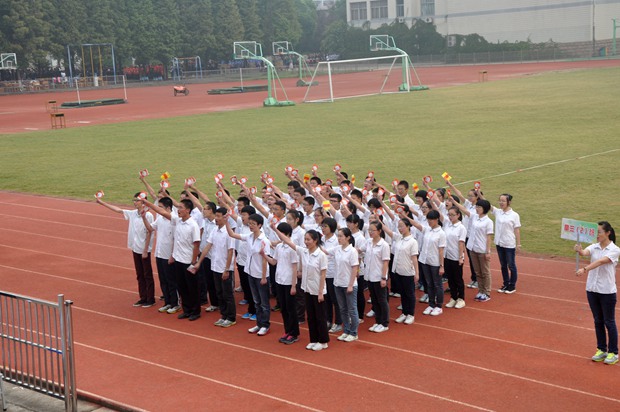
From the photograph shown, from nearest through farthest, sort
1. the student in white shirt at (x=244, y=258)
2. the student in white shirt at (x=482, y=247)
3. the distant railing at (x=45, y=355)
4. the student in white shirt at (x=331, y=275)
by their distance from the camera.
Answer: the distant railing at (x=45, y=355) → the student in white shirt at (x=331, y=275) → the student in white shirt at (x=244, y=258) → the student in white shirt at (x=482, y=247)

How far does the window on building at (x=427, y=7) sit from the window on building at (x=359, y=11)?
8.21 m

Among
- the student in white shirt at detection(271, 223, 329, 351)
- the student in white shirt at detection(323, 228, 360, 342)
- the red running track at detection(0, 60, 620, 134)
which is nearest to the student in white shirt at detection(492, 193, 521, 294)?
the student in white shirt at detection(323, 228, 360, 342)

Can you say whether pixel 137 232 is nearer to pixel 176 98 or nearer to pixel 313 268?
pixel 313 268

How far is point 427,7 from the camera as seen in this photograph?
317 ft

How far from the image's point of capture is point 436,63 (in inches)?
3684

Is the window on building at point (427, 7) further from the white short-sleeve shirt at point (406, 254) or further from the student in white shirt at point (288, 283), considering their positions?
the student in white shirt at point (288, 283)

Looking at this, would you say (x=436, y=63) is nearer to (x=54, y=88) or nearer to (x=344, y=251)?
(x=54, y=88)

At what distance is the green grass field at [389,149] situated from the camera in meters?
21.1

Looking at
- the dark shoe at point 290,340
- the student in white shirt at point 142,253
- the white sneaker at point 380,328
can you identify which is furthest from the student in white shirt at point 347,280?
the student in white shirt at point 142,253

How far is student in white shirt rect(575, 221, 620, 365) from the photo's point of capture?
961cm

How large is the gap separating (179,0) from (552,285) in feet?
253

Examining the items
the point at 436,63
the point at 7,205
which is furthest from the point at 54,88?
the point at 7,205

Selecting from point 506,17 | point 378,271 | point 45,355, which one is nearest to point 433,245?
point 378,271

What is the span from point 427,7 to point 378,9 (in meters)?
7.11
